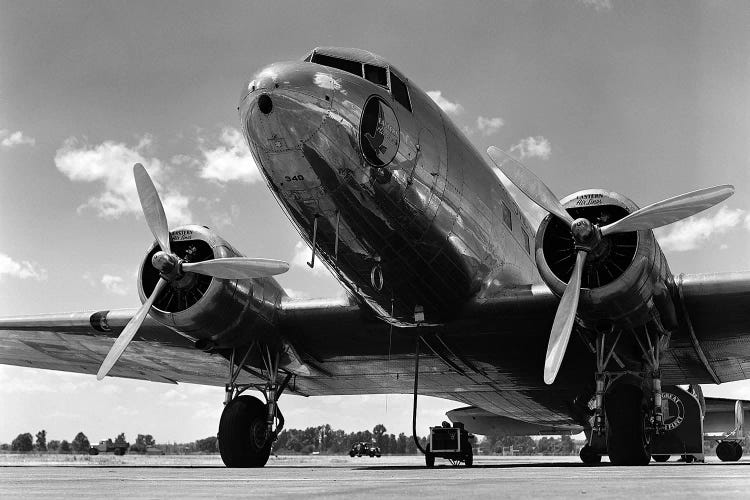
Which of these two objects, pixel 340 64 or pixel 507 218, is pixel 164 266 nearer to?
pixel 340 64

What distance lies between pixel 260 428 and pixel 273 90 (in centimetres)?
670

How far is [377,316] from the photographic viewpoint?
13102 millimetres

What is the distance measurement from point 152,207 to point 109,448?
49569 mm

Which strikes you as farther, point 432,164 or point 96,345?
point 96,345

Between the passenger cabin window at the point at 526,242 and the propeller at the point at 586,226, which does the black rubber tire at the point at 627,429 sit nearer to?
the propeller at the point at 586,226

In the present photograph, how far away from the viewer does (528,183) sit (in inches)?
467

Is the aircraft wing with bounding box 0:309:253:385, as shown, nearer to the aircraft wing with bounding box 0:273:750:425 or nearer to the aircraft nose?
the aircraft wing with bounding box 0:273:750:425

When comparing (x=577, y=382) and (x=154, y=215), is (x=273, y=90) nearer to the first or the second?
(x=154, y=215)

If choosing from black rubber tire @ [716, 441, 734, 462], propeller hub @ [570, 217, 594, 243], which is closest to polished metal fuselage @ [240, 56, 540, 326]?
propeller hub @ [570, 217, 594, 243]

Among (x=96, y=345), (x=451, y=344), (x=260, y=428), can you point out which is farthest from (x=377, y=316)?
(x=96, y=345)

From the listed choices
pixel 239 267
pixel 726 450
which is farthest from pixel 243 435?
pixel 726 450

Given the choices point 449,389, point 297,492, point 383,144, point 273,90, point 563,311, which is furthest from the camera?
point 449,389

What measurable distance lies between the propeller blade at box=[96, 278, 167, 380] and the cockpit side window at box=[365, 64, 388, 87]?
511 cm

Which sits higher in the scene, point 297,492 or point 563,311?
point 563,311
